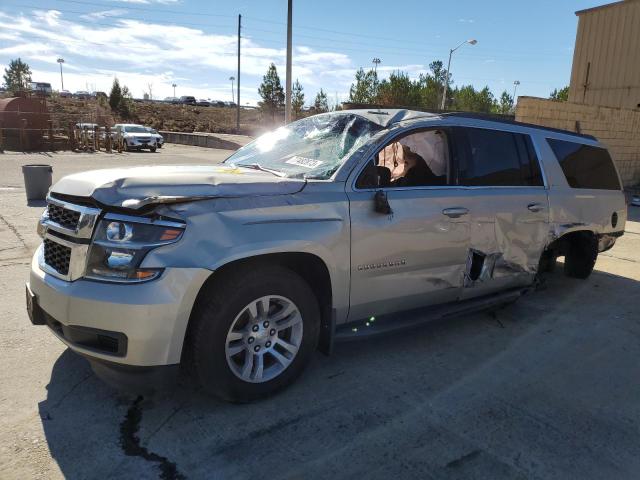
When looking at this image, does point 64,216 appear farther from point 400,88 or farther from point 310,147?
point 400,88

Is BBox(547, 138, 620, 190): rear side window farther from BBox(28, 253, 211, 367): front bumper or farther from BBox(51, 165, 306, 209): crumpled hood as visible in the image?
BBox(28, 253, 211, 367): front bumper

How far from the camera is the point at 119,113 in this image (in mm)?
56438

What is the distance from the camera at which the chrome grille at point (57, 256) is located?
2.88 m

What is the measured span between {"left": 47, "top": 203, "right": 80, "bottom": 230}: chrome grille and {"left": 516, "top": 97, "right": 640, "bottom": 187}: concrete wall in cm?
1008

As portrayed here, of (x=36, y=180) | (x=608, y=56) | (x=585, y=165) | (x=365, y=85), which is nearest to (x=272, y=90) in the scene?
(x=365, y=85)

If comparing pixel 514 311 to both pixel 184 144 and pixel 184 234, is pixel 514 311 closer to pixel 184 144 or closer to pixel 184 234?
pixel 184 234

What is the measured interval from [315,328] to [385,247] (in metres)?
0.73

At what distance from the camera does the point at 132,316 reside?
8.60ft

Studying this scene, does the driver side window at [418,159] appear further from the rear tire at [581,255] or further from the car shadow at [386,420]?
the rear tire at [581,255]

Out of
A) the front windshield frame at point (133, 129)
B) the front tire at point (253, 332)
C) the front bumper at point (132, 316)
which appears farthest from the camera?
the front windshield frame at point (133, 129)

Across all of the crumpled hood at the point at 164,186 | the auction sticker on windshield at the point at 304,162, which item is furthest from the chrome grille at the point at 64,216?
the auction sticker on windshield at the point at 304,162

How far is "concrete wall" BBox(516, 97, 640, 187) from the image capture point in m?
11.3

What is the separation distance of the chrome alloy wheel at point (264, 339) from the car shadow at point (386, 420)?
221 millimetres

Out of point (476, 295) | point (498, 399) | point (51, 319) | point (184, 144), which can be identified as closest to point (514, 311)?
point (476, 295)
